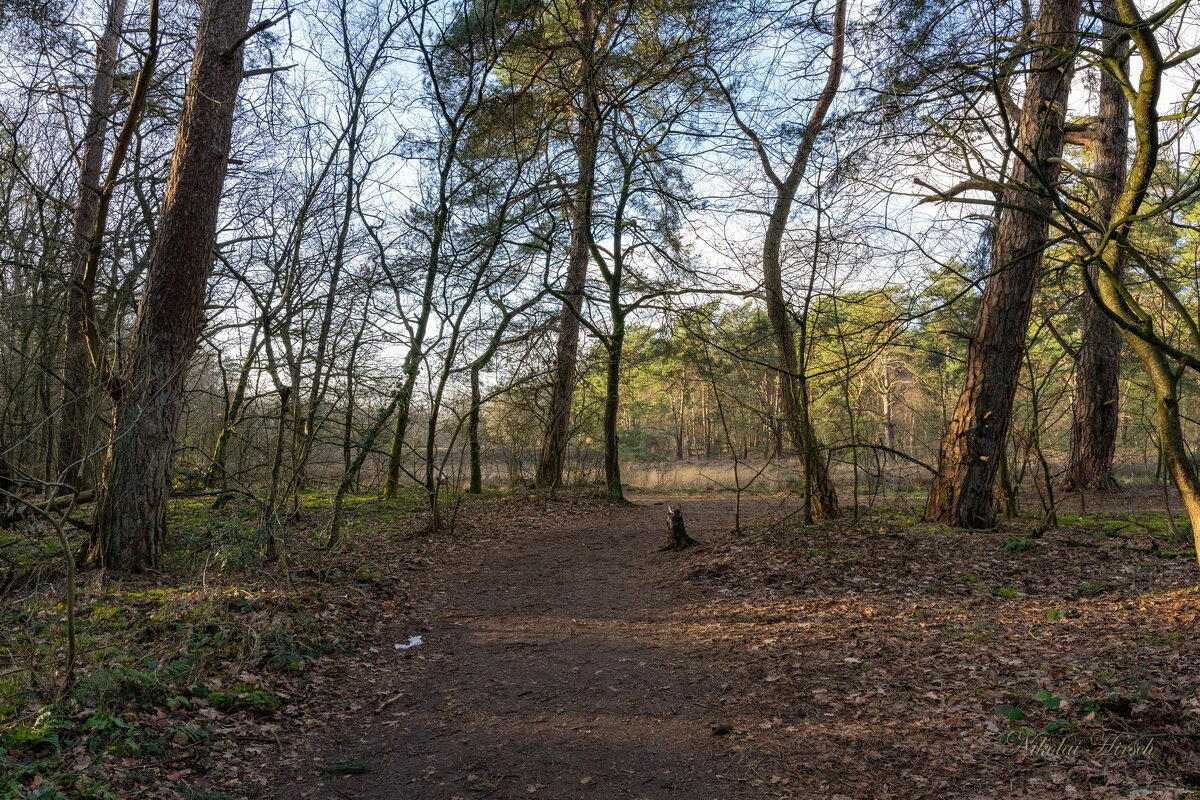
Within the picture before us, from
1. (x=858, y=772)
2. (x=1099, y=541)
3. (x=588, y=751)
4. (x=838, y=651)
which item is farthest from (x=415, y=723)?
(x=1099, y=541)

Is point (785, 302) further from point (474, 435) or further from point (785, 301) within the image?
point (474, 435)

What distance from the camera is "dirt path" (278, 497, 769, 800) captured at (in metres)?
3.37

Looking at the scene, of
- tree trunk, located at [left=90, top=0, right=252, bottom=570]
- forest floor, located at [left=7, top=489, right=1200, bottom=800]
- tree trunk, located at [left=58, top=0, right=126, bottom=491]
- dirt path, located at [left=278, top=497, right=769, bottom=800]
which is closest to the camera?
forest floor, located at [left=7, top=489, right=1200, bottom=800]

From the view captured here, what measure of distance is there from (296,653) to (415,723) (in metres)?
1.24

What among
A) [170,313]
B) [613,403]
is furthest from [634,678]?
[613,403]

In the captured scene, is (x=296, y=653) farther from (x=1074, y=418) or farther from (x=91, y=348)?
(x=1074, y=418)

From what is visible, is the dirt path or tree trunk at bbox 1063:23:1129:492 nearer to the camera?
the dirt path

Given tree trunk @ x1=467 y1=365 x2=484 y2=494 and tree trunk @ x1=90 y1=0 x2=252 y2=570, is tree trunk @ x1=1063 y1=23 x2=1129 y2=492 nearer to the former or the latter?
tree trunk @ x1=467 y1=365 x2=484 y2=494

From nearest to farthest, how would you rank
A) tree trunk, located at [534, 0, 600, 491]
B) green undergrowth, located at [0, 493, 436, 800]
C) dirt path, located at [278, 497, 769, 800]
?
green undergrowth, located at [0, 493, 436, 800], dirt path, located at [278, 497, 769, 800], tree trunk, located at [534, 0, 600, 491]

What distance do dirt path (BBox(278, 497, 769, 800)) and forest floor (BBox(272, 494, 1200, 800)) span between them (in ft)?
0.06

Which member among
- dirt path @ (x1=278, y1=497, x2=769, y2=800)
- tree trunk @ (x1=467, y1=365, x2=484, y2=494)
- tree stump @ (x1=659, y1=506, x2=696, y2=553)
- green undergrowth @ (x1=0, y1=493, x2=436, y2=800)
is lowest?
dirt path @ (x1=278, y1=497, x2=769, y2=800)

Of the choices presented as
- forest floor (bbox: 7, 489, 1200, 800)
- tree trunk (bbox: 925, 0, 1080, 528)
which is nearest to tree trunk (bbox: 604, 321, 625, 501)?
forest floor (bbox: 7, 489, 1200, 800)

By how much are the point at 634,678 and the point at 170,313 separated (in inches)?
221

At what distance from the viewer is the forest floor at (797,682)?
10.6ft
